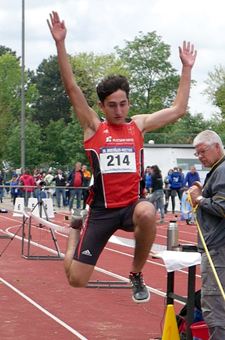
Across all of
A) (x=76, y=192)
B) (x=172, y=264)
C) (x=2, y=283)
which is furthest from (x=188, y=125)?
(x=172, y=264)

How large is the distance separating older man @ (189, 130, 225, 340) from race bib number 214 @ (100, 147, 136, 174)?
2.91ft

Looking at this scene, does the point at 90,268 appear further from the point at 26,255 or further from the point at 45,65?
the point at 45,65

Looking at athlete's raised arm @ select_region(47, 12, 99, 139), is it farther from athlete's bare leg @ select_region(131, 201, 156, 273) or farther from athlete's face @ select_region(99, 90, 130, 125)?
athlete's bare leg @ select_region(131, 201, 156, 273)

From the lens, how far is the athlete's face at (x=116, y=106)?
16.3ft

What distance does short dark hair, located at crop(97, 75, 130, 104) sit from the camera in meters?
5.00

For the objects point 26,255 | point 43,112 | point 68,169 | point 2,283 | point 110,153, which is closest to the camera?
point 110,153

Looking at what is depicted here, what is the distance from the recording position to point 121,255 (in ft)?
43.3

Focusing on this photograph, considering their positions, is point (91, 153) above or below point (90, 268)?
above

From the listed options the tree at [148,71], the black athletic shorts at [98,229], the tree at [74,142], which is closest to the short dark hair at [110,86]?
the black athletic shorts at [98,229]

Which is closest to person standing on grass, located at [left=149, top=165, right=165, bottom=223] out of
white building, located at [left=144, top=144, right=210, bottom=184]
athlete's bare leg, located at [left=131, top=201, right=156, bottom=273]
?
white building, located at [left=144, top=144, right=210, bottom=184]

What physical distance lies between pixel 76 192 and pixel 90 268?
17.8 meters

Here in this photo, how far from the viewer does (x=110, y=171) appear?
498 centimetres

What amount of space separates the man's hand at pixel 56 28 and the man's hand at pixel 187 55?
1.00 m

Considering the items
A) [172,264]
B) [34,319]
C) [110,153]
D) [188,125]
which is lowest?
[34,319]
